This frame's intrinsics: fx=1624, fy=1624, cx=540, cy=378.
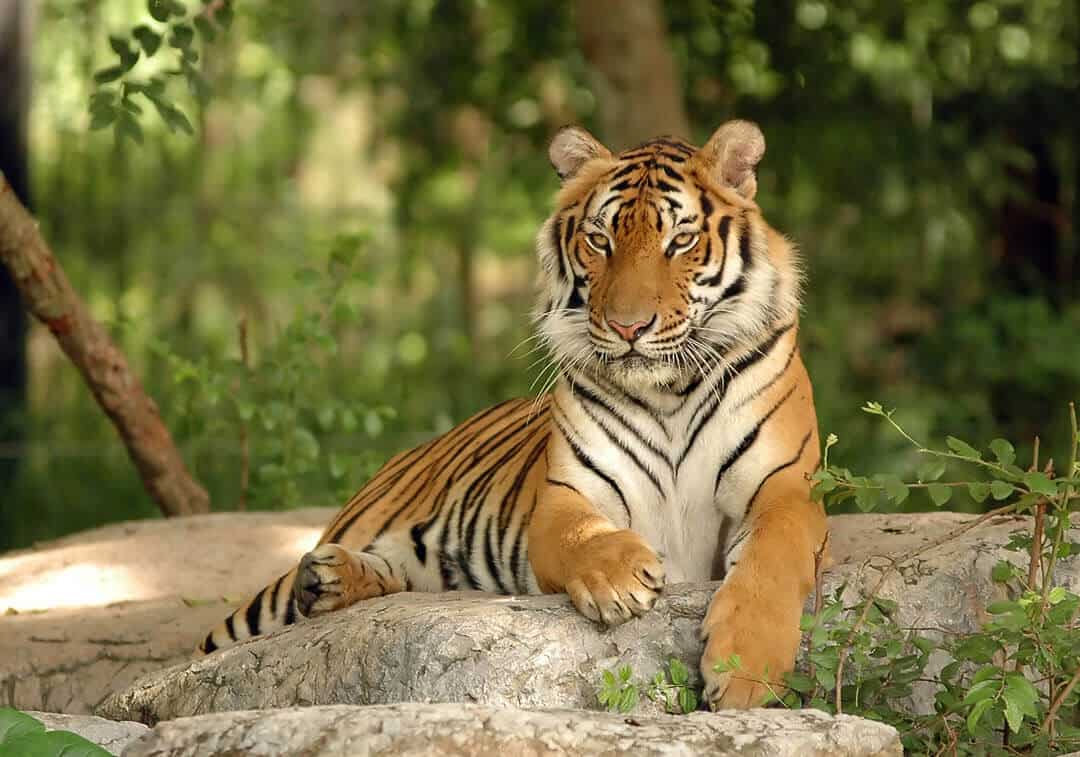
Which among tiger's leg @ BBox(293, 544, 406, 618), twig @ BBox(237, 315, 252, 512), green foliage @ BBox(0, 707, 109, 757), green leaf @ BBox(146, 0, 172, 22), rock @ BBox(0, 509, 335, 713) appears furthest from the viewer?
twig @ BBox(237, 315, 252, 512)

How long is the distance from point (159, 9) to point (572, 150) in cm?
129

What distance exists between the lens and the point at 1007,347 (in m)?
8.33

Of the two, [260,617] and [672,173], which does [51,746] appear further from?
[672,173]

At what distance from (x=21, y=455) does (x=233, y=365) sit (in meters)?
1.64

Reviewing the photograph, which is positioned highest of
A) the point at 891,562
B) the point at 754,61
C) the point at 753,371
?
the point at 754,61

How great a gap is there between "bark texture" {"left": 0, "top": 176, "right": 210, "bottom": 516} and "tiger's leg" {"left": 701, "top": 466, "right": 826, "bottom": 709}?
270 centimetres

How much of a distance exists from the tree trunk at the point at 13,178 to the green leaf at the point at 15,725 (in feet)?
15.3

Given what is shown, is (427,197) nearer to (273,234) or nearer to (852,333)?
(273,234)

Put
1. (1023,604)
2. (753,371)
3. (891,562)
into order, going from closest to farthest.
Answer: (1023,604), (891,562), (753,371)

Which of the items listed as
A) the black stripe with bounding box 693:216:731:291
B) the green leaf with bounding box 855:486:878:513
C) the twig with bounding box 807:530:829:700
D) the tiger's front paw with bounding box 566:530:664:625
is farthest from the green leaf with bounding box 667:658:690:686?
the black stripe with bounding box 693:216:731:291

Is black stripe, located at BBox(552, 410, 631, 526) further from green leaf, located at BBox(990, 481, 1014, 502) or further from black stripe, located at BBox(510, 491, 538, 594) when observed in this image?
green leaf, located at BBox(990, 481, 1014, 502)

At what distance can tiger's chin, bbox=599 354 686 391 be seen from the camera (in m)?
3.25

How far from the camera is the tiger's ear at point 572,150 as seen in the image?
3.60 meters

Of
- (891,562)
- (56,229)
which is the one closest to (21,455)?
(56,229)
